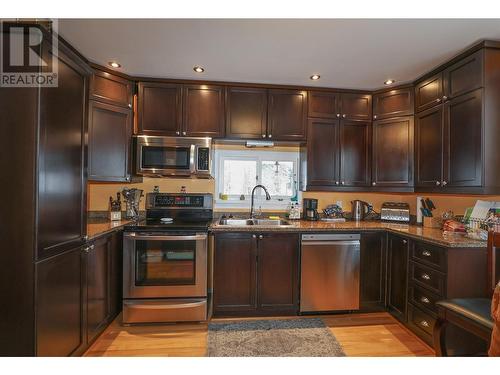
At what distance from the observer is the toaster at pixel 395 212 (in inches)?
111

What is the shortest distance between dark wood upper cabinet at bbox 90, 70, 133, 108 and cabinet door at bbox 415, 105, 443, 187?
2979mm

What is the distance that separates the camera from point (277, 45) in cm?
196

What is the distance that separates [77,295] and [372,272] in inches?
99.7

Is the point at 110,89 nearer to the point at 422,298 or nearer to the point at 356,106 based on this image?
the point at 356,106

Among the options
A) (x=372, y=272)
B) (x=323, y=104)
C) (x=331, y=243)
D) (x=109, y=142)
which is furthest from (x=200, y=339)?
(x=323, y=104)

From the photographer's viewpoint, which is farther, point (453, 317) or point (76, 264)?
point (76, 264)

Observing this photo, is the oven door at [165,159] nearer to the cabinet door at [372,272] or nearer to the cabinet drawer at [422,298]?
the cabinet door at [372,272]

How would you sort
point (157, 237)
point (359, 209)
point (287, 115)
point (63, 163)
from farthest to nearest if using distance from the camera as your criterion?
point (359, 209)
point (287, 115)
point (157, 237)
point (63, 163)

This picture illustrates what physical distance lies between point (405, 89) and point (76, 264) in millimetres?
3412
